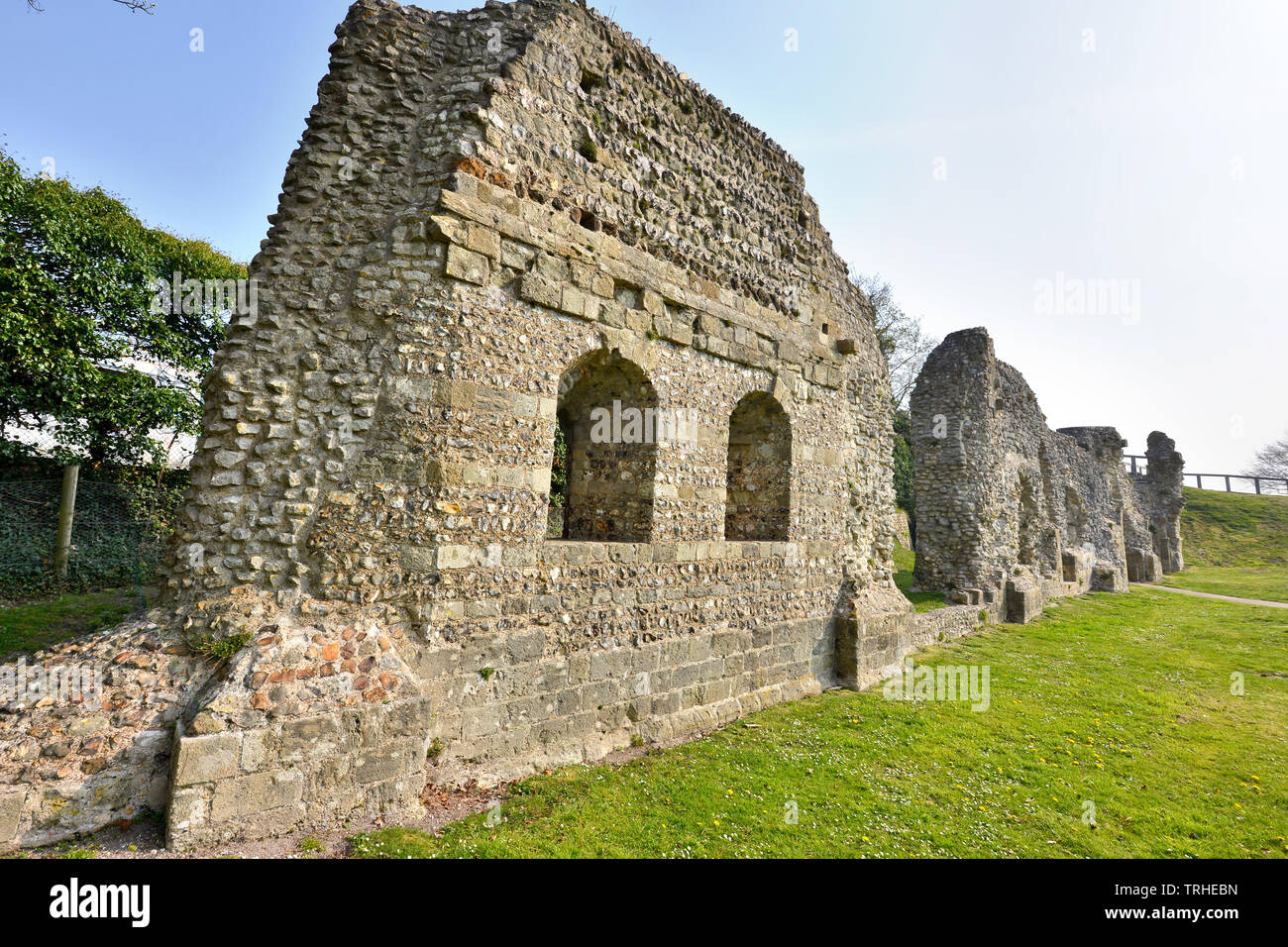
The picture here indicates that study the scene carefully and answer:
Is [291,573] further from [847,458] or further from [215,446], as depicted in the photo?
[847,458]

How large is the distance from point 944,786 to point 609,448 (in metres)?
4.97

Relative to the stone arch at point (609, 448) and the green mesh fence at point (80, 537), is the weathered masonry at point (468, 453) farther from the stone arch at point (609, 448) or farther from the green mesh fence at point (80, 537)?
the green mesh fence at point (80, 537)

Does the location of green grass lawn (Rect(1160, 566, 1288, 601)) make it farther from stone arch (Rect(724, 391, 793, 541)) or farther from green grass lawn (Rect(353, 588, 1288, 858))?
stone arch (Rect(724, 391, 793, 541))

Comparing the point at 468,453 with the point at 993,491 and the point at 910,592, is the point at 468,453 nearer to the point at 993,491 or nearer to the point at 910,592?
the point at 910,592

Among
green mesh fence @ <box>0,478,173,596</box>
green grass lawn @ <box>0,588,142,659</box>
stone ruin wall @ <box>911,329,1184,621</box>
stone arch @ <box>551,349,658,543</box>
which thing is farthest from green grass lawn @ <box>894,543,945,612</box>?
green mesh fence @ <box>0,478,173,596</box>

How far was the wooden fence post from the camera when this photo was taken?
Result: 399 inches

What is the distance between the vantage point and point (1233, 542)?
116 ft

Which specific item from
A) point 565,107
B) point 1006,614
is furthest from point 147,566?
point 1006,614

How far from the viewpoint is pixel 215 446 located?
4680mm

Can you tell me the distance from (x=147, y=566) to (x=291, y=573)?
9637 millimetres

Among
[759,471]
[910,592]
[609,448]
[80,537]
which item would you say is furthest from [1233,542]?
[80,537]

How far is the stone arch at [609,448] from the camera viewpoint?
6793 mm

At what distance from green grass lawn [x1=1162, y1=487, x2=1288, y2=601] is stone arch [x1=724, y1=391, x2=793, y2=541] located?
1053 inches

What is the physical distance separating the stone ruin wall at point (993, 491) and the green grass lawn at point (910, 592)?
48 centimetres
